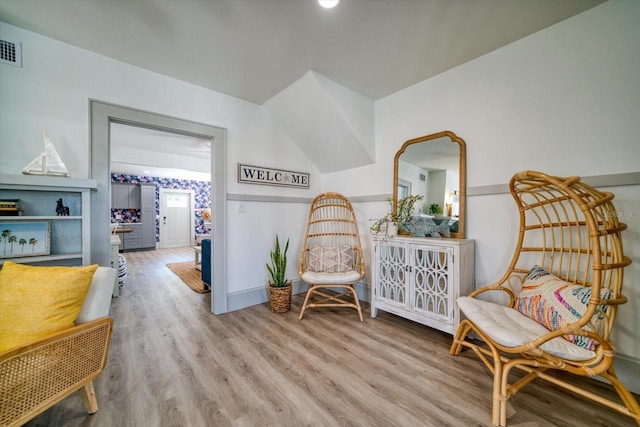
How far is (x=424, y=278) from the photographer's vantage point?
6.64 feet

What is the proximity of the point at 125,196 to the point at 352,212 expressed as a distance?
23.2 feet

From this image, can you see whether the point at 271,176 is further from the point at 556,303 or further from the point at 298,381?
the point at 556,303

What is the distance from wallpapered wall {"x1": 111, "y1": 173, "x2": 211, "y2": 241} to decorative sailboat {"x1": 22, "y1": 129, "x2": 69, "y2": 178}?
6.34 meters

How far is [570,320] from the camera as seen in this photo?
1.24m

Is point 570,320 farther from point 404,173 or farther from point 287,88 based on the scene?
point 287,88

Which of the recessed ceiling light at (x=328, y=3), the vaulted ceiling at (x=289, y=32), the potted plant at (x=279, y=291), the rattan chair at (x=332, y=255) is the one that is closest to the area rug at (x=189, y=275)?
the potted plant at (x=279, y=291)

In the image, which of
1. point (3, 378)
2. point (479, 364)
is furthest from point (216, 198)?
point (479, 364)

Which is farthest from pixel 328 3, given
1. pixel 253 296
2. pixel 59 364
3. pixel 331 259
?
pixel 253 296

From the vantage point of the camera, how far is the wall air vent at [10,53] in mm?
1626

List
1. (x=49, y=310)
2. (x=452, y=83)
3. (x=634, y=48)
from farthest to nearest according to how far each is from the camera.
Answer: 1. (x=452, y=83)
2. (x=634, y=48)
3. (x=49, y=310)

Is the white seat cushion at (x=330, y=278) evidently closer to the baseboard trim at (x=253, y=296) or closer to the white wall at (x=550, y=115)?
the baseboard trim at (x=253, y=296)

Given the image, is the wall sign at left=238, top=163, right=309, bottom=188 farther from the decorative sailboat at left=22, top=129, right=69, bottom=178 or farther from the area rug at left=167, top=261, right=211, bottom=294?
the area rug at left=167, top=261, right=211, bottom=294

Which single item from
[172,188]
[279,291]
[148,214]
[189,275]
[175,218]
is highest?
[172,188]

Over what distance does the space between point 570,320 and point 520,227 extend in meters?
0.66
